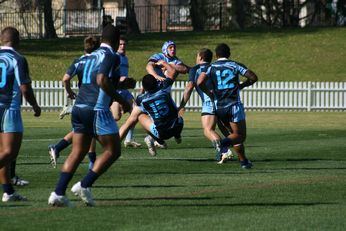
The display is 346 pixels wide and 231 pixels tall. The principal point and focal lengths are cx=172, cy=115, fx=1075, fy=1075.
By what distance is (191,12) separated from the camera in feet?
206

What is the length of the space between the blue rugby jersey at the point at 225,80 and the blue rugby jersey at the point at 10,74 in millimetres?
5333

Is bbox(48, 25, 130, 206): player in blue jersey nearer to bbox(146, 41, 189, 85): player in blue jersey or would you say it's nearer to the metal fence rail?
bbox(146, 41, 189, 85): player in blue jersey

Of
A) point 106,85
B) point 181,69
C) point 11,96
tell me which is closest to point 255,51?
point 181,69

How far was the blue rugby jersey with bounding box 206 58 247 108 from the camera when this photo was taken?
16.7 m

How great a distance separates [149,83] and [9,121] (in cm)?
554

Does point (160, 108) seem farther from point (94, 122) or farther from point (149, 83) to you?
point (94, 122)

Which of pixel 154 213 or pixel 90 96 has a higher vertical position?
pixel 90 96

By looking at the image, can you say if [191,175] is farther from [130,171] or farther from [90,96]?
[90,96]

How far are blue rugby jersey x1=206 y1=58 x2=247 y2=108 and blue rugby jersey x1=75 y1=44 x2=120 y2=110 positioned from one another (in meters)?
5.25

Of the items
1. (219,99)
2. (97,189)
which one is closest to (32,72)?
(219,99)

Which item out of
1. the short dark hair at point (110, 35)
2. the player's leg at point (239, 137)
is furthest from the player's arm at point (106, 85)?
the player's leg at point (239, 137)

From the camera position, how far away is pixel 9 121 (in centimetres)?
1193

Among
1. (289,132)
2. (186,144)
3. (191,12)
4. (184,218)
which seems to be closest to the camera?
(184,218)

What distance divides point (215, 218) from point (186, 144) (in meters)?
11.6
